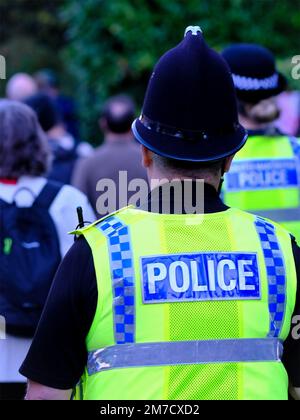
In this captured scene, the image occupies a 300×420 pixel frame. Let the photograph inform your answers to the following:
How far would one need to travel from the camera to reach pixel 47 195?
14.4 feet

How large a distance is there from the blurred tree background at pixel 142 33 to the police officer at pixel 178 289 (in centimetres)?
918

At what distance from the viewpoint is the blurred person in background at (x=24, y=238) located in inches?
167

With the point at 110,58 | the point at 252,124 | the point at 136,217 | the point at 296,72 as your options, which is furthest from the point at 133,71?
the point at 136,217

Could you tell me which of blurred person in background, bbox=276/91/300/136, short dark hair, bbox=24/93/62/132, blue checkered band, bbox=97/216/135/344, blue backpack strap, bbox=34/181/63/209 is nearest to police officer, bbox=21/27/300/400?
blue checkered band, bbox=97/216/135/344

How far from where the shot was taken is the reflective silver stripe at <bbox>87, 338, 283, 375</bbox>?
2.37 metres

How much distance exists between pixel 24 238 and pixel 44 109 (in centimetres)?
225

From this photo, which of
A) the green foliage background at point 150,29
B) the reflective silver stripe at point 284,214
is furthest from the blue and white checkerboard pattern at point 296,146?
the green foliage background at point 150,29

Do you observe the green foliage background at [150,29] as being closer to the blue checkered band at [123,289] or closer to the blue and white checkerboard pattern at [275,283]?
the blue and white checkerboard pattern at [275,283]

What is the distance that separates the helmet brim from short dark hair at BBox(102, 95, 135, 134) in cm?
426

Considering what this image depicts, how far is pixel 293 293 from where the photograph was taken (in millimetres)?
2475

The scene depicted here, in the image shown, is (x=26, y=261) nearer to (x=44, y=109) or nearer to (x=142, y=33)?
(x=44, y=109)

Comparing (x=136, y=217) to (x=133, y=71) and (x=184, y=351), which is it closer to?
(x=184, y=351)

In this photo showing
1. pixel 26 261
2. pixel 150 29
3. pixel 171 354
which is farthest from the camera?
pixel 150 29

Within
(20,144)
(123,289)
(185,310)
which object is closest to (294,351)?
(185,310)
